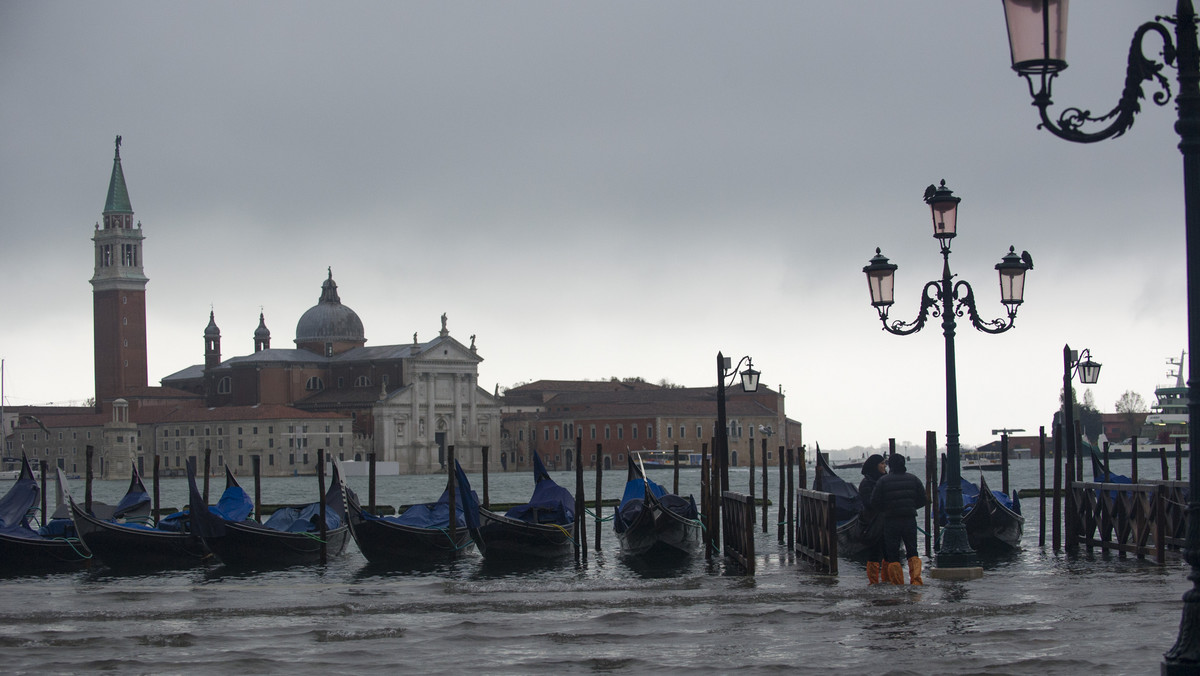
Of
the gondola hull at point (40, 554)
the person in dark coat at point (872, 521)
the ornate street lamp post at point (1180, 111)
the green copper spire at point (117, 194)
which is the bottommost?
the gondola hull at point (40, 554)

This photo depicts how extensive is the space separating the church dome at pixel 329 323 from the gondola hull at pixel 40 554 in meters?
79.2

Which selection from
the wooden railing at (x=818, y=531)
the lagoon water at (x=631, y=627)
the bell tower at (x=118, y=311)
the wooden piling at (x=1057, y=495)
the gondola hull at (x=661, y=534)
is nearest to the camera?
the lagoon water at (x=631, y=627)

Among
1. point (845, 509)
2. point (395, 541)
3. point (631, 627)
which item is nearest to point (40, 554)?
point (395, 541)

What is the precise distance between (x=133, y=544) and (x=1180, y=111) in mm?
16766

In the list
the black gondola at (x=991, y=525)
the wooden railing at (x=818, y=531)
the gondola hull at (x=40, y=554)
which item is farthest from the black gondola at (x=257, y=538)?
the black gondola at (x=991, y=525)

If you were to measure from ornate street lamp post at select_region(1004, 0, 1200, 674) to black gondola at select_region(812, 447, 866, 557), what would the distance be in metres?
10.8

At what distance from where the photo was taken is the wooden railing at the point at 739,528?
588 inches

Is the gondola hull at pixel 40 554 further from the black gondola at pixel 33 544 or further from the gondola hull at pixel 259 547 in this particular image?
the gondola hull at pixel 259 547

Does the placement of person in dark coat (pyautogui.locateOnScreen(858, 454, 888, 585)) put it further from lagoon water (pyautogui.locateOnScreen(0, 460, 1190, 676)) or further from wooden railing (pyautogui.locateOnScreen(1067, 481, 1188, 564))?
wooden railing (pyautogui.locateOnScreen(1067, 481, 1188, 564))

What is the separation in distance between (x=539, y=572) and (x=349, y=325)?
272 feet

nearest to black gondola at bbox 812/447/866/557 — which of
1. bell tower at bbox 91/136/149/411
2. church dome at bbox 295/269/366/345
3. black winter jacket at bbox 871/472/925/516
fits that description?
black winter jacket at bbox 871/472/925/516

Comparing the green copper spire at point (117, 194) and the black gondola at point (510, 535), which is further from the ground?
the green copper spire at point (117, 194)

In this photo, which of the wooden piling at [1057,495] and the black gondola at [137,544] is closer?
the wooden piling at [1057,495]

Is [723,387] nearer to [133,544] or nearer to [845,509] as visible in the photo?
[845,509]
